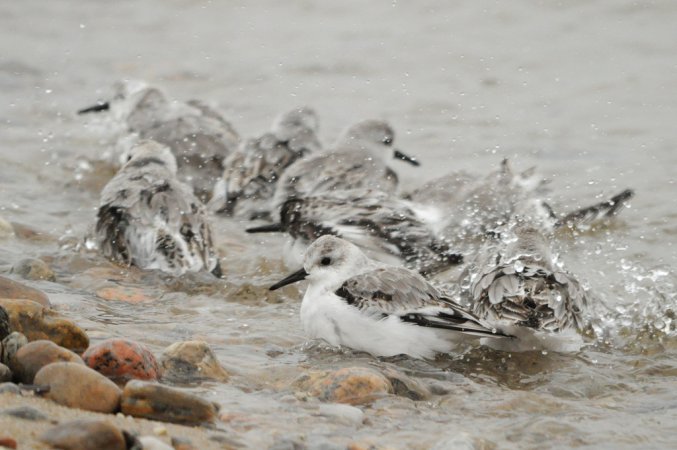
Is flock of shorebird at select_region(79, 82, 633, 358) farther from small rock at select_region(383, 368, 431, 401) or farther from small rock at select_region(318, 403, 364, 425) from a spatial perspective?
small rock at select_region(318, 403, 364, 425)

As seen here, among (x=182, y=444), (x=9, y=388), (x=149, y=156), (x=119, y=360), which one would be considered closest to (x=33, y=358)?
(x=9, y=388)

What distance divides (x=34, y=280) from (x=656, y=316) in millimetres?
3729

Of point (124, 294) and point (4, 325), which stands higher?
point (4, 325)

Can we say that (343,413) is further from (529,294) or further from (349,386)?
(529,294)

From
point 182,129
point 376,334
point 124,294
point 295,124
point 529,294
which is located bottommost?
point 124,294

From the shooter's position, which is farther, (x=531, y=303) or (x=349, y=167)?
(x=349, y=167)

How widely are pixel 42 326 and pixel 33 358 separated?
19.6 inches

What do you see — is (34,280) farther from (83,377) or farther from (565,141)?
(565,141)

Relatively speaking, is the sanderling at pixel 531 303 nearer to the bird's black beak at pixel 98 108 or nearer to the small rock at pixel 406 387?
the small rock at pixel 406 387

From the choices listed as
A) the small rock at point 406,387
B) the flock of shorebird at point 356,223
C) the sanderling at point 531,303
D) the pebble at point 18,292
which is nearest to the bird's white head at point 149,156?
the flock of shorebird at point 356,223

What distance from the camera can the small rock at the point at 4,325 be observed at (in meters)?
4.49

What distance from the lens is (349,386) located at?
4723 mm

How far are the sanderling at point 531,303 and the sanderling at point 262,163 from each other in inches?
131

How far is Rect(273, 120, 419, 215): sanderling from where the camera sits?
8.95 metres
